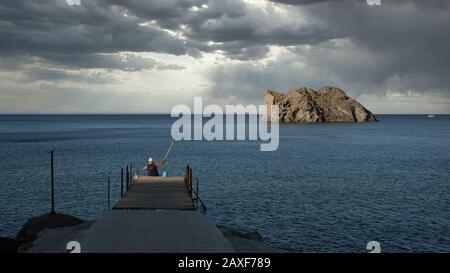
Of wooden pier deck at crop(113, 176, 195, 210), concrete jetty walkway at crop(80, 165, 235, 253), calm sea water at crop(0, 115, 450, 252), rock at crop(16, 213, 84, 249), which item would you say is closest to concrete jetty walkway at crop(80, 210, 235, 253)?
concrete jetty walkway at crop(80, 165, 235, 253)

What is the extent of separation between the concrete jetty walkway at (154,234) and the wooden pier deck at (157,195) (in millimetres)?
2141

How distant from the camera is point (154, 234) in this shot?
696 inches

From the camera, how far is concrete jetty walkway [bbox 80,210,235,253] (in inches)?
622

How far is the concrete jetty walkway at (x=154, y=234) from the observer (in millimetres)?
15789

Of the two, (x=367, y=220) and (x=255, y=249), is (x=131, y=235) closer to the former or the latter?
(x=255, y=249)

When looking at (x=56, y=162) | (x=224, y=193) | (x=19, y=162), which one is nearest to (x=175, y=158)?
(x=56, y=162)

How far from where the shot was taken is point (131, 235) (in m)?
17.5

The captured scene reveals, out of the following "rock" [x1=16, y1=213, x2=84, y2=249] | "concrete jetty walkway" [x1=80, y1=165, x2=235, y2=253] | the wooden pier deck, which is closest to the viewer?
"concrete jetty walkway" [x1=80, y1=165, x2=235, y2=253]

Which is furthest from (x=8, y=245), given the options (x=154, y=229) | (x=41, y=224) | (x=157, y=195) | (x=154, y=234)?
(x=154, y=234)

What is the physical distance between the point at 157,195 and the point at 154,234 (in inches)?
402

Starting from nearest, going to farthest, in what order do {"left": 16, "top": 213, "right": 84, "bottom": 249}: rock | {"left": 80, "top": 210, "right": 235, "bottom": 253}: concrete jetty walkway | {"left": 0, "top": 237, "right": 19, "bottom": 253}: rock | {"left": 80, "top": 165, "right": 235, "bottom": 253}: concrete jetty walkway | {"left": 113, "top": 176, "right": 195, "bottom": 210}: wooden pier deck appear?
{"left": 80, "top": 210, "right": 235, "bottom": 253}: concrete jetty walkway < {"left": 80, "top": 165, "right": 235, "bottom": 253}: concrete jetty walkway < {"left": 0, "top": 237, "right": 19, "bottom": 253}: rock < {"left": 113, "top": 176, "right": 195, "bottom": 210}: wooden pier deck < {"left": 16, "top": 213, "right": 84, "bottom": 249}: rock

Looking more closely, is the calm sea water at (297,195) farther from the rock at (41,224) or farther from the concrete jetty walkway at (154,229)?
the concrete jetty walkway at (154,229)

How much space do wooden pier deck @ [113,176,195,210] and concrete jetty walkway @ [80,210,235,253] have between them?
2141 mm

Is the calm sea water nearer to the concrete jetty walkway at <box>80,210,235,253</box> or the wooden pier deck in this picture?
the wooden pier deck
